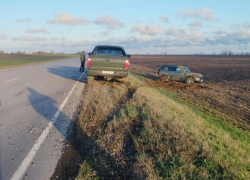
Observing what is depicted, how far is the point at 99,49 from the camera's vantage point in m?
16.3

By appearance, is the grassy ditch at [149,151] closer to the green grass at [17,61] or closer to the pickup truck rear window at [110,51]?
the pickup truck rear window at [110,51]

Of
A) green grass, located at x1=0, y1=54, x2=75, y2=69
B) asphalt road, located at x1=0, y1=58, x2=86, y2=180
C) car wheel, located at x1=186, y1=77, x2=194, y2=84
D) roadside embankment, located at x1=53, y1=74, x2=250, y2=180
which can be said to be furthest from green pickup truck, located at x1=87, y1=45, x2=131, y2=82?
green grass, located at x1=0, y1=54, x2=75, y2=69

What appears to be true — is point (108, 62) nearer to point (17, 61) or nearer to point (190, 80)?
point (190, 80)

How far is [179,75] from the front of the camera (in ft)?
77.5

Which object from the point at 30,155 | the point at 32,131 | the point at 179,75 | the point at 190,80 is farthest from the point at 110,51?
the point at 30,155

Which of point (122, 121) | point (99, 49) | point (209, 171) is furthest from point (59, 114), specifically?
point (99, 49)

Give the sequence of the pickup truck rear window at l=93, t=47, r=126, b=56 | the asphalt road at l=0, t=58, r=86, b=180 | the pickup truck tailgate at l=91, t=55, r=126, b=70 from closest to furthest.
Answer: the asphalt road at l=0, t=58, r=86, b=180 → the pickup truck tailgate at l=91, t=55, r=126, b=70 → the pickup truck rear window at l=93, t=47, r=126, b=56

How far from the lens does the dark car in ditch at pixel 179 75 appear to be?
2333cm

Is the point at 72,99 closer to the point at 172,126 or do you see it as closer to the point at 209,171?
the point at 172,126

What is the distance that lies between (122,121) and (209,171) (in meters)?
3.08

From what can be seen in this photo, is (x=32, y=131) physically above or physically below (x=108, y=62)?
below

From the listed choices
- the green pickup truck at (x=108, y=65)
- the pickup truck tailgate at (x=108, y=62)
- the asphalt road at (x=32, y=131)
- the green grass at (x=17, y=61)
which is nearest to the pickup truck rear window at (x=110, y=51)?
the green pickup truck at (x=108, y=65)

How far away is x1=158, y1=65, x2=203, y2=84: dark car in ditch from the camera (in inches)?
918

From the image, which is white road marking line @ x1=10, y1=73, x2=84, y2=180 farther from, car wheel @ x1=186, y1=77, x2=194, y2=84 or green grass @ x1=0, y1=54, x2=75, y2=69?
green grass @ x1=0, y1=54, x2=75, y2=69
